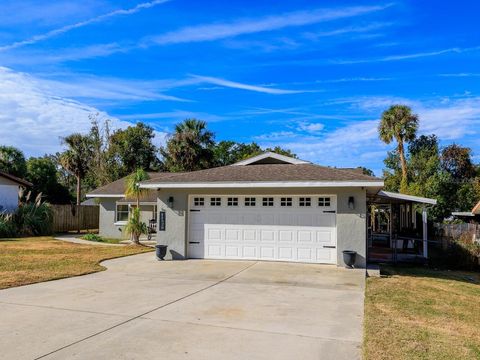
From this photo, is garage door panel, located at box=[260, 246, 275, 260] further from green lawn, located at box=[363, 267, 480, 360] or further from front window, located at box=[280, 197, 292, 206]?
green lawn, located at box=[363, 267, 480, 360]

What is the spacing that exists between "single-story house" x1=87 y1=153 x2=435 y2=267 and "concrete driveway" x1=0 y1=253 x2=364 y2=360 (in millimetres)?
2074

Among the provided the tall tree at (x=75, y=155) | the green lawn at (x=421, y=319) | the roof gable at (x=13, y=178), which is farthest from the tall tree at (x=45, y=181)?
the green lawn at (x=421, y=319)

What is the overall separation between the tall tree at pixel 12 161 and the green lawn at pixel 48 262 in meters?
22.6

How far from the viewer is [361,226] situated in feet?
41.9

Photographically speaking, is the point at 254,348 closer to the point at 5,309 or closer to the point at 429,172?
the point at 5,309

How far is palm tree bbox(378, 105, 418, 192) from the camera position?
39.5m

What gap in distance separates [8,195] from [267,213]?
20.9m

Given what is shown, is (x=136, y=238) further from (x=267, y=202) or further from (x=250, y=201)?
(x=267, y=202)

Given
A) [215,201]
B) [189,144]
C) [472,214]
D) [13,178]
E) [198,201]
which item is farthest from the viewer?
[189,144]

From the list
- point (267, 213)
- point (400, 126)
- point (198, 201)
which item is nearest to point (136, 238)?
point (198, 201)

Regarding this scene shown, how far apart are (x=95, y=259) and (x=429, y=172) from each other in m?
32.9

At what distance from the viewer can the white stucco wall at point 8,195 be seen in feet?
88.2

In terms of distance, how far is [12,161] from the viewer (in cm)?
3794

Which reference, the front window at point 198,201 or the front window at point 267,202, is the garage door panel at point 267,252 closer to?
the front window at point 267,202
